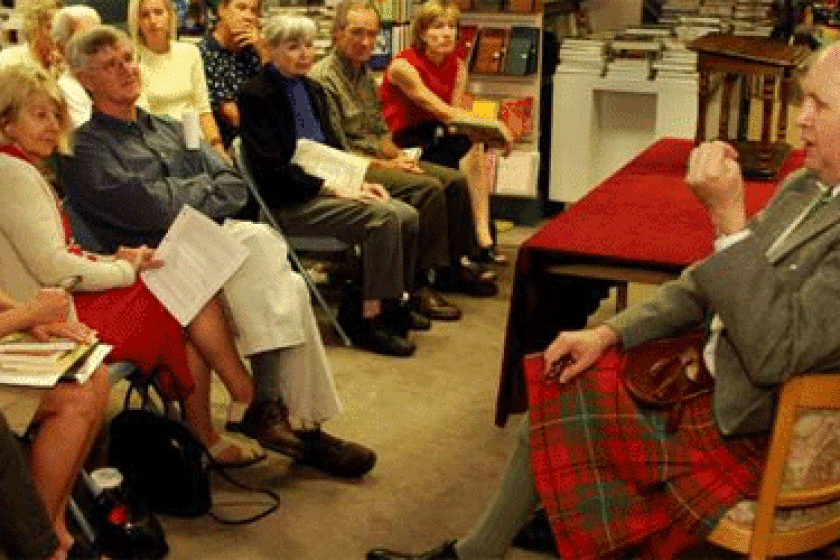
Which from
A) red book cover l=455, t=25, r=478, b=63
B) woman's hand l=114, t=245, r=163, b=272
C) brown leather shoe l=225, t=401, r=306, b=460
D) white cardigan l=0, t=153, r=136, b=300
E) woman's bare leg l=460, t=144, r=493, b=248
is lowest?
brown leather shoe l=225, t=401, r=306, b=460

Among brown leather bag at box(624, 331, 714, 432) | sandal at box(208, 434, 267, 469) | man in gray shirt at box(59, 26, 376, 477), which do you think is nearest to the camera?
brown leather bag at box(624, 331, 714, 432)

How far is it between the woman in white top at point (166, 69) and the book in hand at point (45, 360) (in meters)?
1.91

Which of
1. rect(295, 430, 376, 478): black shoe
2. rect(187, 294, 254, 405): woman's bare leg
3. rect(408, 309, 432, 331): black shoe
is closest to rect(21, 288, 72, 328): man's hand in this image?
rect(187, 294, 254, 405): woman's bare leg

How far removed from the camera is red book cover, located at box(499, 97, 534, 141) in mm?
5336

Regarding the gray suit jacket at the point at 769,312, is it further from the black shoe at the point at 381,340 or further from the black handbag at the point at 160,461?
the black shoe at the point at 381,340

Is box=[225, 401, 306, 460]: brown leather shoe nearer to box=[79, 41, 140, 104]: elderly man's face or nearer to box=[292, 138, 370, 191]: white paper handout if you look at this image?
box=[79, 41, 140, 104]: elderly man's face

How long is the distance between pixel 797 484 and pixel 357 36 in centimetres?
A: 286

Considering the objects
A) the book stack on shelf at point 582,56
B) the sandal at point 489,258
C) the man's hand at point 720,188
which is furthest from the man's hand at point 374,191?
the man's hand at point 720,188

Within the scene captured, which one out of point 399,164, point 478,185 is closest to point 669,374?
point 399,164

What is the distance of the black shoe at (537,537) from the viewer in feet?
8.78

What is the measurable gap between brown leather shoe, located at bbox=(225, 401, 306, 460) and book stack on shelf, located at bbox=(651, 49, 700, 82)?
9.85 feet

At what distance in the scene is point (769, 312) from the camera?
68.7 inches

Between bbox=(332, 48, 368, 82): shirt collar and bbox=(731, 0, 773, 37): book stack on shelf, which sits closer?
bbox=(332, 48, 368, 82): shirt collar

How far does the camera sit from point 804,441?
71.6 inches
